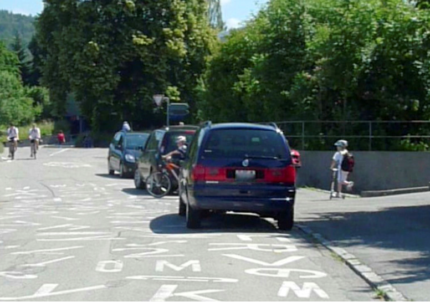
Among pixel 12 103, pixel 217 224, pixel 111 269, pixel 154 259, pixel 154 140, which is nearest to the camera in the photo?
pixel 111 269

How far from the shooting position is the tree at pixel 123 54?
58656 mm

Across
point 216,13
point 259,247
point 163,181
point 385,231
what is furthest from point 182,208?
point 216,13

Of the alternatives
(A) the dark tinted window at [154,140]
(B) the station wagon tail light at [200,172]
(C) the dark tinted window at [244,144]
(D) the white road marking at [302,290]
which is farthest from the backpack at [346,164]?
(D) the white road marking at [302,290]

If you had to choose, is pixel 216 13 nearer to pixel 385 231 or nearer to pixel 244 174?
pixel 244 174

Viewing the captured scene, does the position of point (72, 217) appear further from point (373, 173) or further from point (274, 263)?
point (373, 173)

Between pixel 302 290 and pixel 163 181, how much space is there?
13.8m

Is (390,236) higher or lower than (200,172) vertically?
lower

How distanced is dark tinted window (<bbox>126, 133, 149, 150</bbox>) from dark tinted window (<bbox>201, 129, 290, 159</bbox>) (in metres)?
16.6

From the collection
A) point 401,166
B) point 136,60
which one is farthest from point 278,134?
point 136,60

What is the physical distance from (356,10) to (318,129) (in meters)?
4.00

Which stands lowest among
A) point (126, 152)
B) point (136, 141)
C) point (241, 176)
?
point (126, 152)

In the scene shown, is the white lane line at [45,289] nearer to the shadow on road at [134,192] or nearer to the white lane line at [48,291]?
the white lane line at [48,291]

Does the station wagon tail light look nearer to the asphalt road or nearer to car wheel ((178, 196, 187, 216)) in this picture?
the asphalt road

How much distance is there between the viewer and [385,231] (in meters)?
15.0
